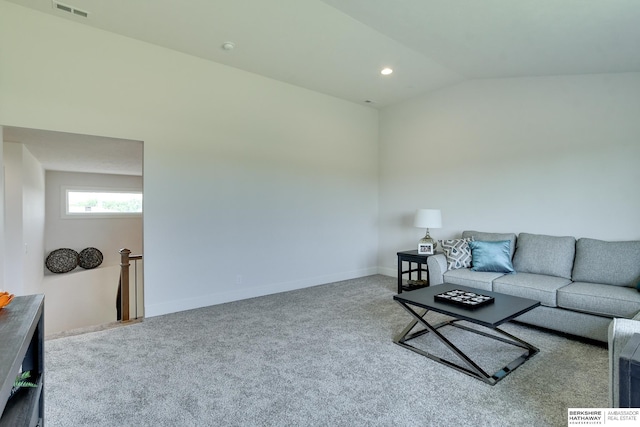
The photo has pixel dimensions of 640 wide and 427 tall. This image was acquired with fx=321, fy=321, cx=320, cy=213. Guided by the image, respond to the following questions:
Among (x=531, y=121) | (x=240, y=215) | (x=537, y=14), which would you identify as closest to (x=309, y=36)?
(x=537, y=14)

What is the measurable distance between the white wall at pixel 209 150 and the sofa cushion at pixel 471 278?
2063mm

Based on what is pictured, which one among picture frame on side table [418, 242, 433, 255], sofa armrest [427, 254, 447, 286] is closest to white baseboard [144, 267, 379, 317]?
picture frame on side table [418, 242, 433, 255]

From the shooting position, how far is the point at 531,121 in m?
4.02

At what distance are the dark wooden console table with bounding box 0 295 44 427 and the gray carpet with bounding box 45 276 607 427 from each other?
0.62 meters

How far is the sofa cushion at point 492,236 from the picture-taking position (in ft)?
13.1

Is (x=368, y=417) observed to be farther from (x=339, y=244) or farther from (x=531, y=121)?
(x=531, y=121)

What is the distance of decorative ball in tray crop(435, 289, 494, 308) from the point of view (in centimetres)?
258

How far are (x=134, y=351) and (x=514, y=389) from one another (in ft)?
9.80

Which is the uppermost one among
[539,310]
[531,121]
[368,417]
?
[531,121]

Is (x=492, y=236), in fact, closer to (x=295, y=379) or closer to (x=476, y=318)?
(x=476, y=318)

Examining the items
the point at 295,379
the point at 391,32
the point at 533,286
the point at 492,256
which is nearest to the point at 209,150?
the point at 391,32

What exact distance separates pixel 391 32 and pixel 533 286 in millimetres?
2919

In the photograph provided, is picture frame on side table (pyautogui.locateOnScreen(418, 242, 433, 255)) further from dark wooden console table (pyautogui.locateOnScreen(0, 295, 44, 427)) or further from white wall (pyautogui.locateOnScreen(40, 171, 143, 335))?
white wall (pyautogui.locateOnScreen(40, 171, 143, 335))

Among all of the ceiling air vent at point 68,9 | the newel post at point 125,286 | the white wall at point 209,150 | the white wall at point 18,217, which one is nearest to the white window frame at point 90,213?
the white wall at point 18,217
